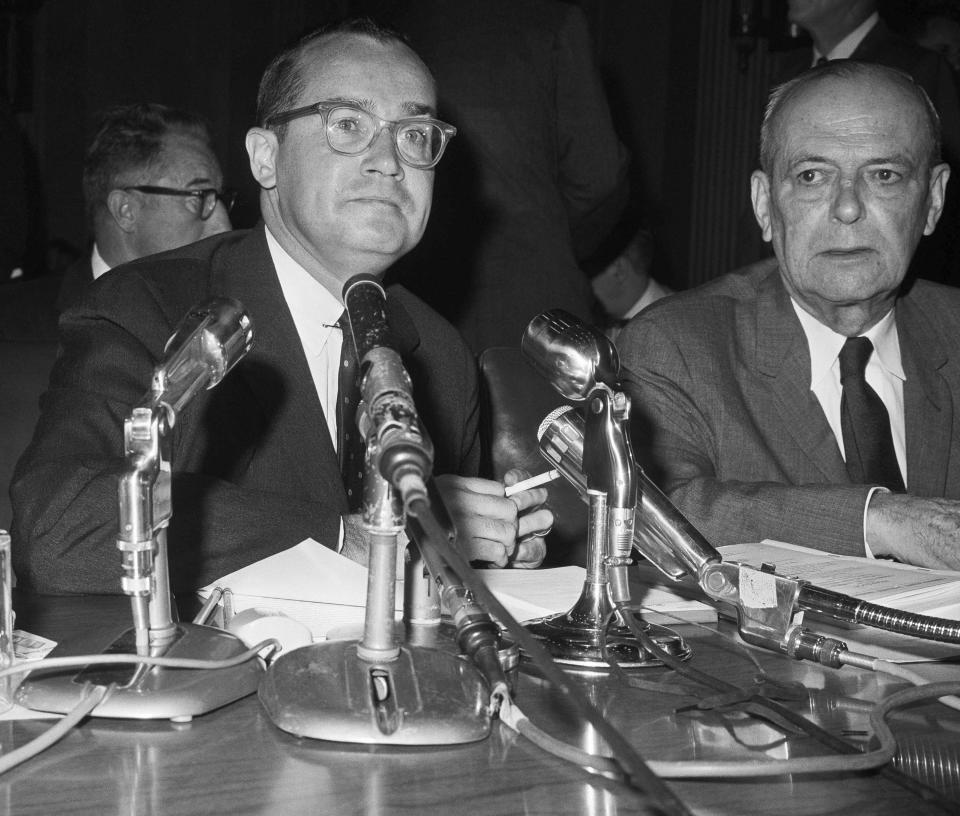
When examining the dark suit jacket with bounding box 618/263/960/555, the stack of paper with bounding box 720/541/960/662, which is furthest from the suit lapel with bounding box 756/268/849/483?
the stack of paper with bounding box 720/541/960/662

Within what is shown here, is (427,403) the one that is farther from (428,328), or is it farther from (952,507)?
A: (952,507)

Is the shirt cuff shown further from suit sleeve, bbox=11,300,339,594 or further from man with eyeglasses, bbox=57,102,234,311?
man with eyeglasses, bbox=57,102,234,311

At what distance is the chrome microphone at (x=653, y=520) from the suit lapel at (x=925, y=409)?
108 centimetres

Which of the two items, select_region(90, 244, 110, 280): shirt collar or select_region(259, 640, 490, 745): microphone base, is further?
select_region(90, 244, 110, 280): shirt collar

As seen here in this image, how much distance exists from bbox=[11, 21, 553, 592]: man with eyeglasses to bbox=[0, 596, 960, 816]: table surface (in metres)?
0.49

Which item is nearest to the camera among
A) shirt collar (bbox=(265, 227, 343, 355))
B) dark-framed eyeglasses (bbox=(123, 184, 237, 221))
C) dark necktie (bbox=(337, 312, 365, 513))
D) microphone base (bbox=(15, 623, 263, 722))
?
microphone base (bbox=(15, 623, 263, 722))

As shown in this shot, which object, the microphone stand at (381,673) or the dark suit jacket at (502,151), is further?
the dark suit jacket at (502,151)

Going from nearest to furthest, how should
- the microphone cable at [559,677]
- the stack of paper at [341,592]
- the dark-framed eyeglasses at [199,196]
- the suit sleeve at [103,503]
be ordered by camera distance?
1. the microphone cable at [559,677]
2. the stack of paper at [341,592]
3. the suit sleeve at [103,503]
4. the dark-framed eyeglasses at [199,196]

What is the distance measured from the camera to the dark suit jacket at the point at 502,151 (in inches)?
105

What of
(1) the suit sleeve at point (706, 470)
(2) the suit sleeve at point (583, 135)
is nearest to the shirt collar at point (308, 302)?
(1) the suit sleeve at point (706, 470)

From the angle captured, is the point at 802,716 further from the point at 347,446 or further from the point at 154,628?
the point at 347,446

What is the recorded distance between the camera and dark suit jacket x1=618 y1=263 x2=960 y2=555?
77.0 inches

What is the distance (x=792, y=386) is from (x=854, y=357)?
0.46 ft

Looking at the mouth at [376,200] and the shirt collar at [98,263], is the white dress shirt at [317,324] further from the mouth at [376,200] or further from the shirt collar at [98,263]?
the shirt collar at [98,263]
